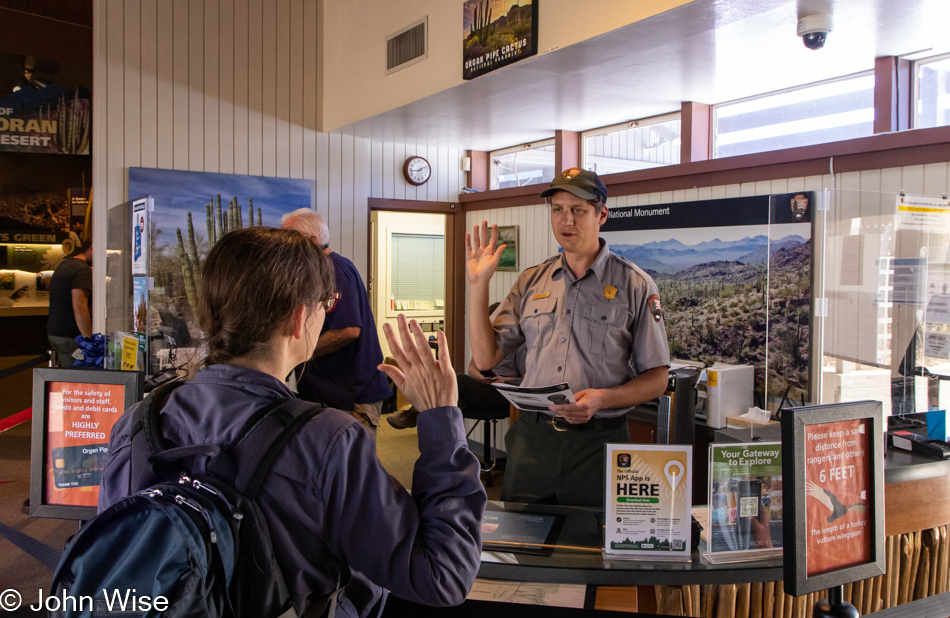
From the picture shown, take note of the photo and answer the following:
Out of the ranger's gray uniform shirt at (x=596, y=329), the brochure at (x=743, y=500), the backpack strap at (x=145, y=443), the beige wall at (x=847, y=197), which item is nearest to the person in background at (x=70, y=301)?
the ranger's gray uniform shirt at (x=596, y=329)

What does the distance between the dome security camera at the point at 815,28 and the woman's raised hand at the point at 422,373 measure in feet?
8.55

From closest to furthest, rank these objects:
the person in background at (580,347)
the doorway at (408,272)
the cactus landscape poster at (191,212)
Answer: the person in background at (580,347) < the cactus landscape poster at (191,212) < the doorway at (408,272)

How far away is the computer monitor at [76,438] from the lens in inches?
78.3

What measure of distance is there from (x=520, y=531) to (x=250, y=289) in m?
1.21

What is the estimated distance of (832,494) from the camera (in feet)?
5.06

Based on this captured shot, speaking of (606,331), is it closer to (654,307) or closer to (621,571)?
(654,307)

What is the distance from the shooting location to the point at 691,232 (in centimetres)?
438

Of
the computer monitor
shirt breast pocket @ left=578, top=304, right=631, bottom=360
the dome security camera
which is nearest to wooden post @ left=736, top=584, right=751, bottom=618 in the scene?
shirt breast pocket @ left=578, top=304, right=631, bottom=360

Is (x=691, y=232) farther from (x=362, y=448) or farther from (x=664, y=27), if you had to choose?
(x=362, y=448)

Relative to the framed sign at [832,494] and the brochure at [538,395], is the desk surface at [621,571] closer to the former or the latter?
the framed sign at [832,494]

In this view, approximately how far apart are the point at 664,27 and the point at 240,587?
2937mm

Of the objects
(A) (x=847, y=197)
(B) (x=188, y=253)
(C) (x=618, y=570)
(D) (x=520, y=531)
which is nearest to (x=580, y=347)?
(D) (x=520, y=531)

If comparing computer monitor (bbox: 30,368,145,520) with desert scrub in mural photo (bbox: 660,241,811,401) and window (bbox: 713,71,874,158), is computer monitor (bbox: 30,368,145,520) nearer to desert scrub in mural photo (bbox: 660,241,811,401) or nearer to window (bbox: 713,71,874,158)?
desert scrub in mural photo (bbox: 660,241,811,401)

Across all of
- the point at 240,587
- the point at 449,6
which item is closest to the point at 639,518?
the point at 240,587
